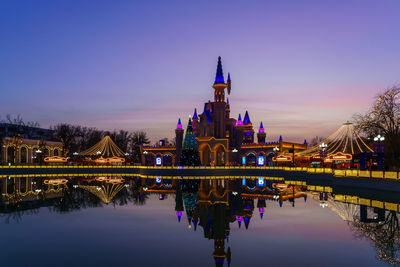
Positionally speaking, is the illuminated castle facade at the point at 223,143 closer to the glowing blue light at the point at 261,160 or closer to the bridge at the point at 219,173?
the glowing blue light at the point at 261,160

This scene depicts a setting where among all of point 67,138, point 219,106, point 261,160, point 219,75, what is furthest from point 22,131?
point 261,160

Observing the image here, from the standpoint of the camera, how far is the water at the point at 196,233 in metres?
10.9

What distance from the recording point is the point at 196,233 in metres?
14.2

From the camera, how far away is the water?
10883 millimetres

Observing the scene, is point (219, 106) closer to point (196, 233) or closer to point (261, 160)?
point (261, 160)

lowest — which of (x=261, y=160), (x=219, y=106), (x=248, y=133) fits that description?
(x=261, y=160)

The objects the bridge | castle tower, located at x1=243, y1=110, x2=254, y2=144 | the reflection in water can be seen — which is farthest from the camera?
castle tower, located at x1=243, y1=110, x2=254, y2=144

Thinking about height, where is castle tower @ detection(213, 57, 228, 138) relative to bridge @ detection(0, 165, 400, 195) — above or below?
above

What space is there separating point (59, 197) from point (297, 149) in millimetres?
60293

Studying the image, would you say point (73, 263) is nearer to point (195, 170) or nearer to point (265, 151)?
point (195, 170)

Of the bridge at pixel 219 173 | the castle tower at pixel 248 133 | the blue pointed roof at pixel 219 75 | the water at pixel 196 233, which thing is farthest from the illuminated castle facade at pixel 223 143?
the water at pixel 196 233

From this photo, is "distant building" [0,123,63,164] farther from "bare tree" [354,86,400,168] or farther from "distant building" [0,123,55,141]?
"bare tree" [354,86,400,168]

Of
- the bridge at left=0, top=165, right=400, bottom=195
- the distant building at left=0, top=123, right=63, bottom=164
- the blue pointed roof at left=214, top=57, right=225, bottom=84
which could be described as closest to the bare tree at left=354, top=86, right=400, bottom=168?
the bridge at left=0, top=165, right=400, bottom=195

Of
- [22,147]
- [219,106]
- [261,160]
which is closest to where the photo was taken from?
[261,160]
